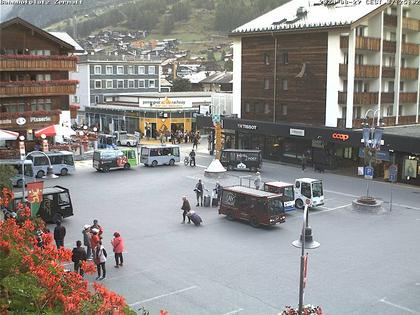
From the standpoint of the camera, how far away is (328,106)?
50469 millimetres

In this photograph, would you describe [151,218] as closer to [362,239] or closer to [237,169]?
[362,239]

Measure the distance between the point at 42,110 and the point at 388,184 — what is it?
32.8 m

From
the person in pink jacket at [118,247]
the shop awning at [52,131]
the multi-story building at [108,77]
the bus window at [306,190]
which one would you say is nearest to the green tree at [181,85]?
the multi-story building at [108,77]

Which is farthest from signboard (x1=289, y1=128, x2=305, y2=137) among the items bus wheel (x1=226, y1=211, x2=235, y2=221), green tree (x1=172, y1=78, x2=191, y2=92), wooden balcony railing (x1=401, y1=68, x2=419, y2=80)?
green tree (x1=172, y1=78, x2=191, y2=92)

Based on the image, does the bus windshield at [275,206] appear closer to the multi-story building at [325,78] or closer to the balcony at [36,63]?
the multi-story building at [325,78]

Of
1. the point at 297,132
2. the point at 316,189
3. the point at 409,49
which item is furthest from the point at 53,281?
the point at 409,49

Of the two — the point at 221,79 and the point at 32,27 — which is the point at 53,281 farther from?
the point at 221,79

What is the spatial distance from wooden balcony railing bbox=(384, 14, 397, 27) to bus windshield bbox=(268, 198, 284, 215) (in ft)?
98.2

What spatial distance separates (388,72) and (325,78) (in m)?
7.62

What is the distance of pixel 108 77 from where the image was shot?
90188 mm

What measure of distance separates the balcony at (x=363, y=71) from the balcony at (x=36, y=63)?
2639 centimetres

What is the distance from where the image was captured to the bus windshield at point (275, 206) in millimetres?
29345

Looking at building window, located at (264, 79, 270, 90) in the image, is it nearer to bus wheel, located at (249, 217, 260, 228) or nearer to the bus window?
the bus window

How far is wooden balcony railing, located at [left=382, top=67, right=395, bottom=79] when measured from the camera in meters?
53.5
